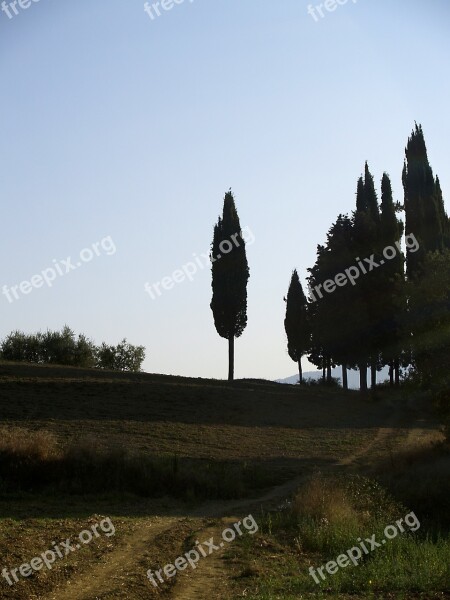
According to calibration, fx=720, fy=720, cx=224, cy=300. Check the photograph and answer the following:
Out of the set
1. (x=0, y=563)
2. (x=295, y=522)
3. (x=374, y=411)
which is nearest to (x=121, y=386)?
(x=374, y=411)

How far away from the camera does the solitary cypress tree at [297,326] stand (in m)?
71.4

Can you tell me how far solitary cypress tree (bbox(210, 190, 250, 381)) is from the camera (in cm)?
→ 5872

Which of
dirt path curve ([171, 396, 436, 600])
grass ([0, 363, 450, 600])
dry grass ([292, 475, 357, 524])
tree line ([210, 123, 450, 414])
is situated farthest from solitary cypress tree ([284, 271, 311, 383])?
dry grass ([292, 475, 357, 524])

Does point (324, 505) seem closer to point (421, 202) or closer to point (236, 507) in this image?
point (236, 507)

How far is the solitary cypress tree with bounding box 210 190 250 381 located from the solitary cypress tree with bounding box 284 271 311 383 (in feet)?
39.7

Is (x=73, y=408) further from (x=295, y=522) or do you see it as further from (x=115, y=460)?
(x=295, y=522)

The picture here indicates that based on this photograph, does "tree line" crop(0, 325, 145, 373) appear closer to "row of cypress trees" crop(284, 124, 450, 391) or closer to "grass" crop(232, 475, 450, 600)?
"row of cypress trees" crop(284, 124, 450, 391)

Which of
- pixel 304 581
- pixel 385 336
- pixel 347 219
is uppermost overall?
pixel 347 219

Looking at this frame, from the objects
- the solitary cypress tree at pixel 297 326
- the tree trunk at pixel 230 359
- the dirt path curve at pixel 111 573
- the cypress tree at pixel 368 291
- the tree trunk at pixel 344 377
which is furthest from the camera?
the solitary cypress tree at pixel 297 326

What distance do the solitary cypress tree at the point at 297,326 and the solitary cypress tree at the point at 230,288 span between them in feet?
39.7

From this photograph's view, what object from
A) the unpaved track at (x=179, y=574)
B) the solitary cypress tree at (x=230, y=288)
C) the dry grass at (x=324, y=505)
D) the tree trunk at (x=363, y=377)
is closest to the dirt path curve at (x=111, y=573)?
the unpaved track at (x=179, y=574)

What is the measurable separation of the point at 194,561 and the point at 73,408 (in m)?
23.0

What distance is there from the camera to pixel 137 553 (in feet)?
42.9

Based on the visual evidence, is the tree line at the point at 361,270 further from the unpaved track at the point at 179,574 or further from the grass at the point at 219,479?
the unpaved track at the point at 179,574
